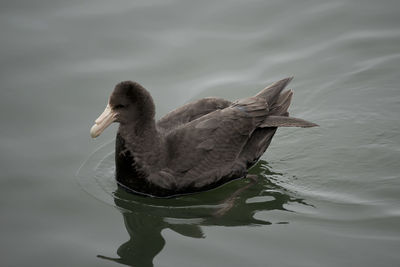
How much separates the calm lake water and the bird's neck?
455 mm

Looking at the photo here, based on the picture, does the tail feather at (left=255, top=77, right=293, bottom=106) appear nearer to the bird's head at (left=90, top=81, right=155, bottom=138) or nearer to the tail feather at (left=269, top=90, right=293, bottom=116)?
the tail feather at (left=269, top=90, right=293, bottom=116)

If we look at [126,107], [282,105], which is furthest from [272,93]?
[126,107]

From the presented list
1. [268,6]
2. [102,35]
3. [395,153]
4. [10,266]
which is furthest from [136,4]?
[10,266]

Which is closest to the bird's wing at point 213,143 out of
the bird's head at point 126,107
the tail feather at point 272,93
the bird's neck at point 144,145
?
the bird's neck at point 144,145

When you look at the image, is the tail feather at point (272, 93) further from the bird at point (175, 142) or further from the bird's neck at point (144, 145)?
the bird's neck at point (144, 145)

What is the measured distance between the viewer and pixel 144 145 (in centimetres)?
769

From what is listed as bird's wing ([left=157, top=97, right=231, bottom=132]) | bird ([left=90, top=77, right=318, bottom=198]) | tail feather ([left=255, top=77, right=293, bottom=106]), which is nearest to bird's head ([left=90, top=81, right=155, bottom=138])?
bird ([left=90, top=77, right=318, bottom=198])

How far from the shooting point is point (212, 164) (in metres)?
7.90

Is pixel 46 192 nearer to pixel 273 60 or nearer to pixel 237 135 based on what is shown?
pixel 237 135

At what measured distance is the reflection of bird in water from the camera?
6.89 metres

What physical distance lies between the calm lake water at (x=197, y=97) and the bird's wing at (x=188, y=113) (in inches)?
38.3

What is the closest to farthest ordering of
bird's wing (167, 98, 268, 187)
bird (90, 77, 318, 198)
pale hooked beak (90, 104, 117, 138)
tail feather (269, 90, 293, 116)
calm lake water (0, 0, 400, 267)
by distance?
calm lake water (0, 0, 400, 267) → pale hooked beak (90, 104, 117, 138) → bird (90, 77, 318, 198) → bird's wing (167, 98, 268, 187) → tail feather (269, 90, 293, 116)

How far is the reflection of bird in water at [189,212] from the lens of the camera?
22.6 ft

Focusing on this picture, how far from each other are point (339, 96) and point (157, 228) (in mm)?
3984
